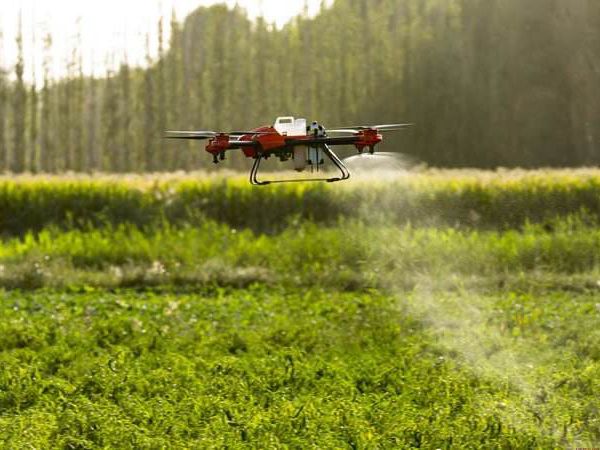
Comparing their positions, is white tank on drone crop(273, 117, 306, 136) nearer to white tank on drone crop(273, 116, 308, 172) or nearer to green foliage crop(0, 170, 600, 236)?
white tank on drone crop(273, 116, 308, 172)

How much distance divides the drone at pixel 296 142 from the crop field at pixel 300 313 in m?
0.33

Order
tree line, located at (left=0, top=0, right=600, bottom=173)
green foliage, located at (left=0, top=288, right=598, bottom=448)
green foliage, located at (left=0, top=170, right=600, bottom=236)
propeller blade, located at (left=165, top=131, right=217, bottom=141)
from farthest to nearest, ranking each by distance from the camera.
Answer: green foliage, located at (left=0, top=170, right=600, bottom=236) < green foliage, located at (left=0, top=288, right=598, bottom=448) < tree line, located at (left=0, top=0, right=600, bottom=173) < propeller blade, located at (left=165, top=131, right=217, bottom=141)

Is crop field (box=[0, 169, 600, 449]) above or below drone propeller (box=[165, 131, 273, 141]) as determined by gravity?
below

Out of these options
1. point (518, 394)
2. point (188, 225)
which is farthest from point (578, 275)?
point (518, 394)

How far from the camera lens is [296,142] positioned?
8.92 feet

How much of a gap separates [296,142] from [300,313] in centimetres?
924

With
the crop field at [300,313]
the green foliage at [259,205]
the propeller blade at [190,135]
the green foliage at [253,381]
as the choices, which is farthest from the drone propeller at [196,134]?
the green foliage at [259,205]

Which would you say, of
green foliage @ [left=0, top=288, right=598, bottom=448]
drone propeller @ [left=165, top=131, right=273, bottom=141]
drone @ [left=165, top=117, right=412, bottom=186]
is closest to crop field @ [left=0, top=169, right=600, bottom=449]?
green foliage @ [left=0, top=288, right=598, bottom=448]

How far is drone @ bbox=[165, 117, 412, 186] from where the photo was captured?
8.84ft

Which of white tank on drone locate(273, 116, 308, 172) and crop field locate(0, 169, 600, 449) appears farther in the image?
crop field locate(0, 169, 600, 449)

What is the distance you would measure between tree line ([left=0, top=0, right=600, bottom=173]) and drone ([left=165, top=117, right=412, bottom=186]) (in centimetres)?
58

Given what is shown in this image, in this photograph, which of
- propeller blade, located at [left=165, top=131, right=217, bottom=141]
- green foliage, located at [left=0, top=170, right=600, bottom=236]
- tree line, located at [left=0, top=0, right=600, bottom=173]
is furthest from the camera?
green foliage, located at [left=0, top=170, right=600, bottom=236]

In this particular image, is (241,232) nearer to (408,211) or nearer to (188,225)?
(188,225)

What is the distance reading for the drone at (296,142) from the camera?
2695 mm
